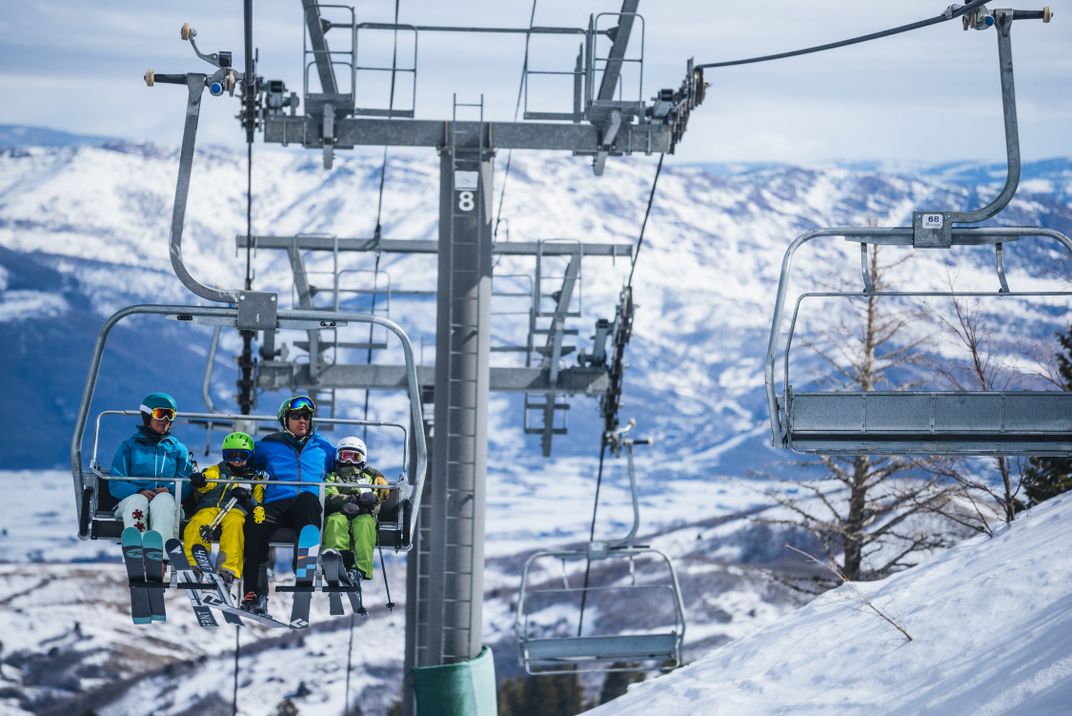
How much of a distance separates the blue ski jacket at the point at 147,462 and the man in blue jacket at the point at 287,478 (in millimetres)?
428

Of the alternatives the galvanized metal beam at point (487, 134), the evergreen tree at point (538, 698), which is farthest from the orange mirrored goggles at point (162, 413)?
the evergreen tree at point (538, 698)

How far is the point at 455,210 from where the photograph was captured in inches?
545

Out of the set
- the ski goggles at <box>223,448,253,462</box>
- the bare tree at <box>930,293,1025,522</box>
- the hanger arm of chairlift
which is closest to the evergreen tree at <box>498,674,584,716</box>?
the bare tree at <box>930,293,1025,522</box>

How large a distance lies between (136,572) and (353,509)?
1252mm

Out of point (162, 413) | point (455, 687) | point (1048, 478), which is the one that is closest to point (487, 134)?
point (455, 687)

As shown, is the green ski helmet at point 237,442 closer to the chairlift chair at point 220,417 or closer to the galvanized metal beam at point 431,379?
the chairlift chair at point 220,417

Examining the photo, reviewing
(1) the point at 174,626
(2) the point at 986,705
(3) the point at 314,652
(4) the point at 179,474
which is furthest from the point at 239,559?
(1) the point at 174,626

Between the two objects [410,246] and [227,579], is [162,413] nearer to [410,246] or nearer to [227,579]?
[227,579]

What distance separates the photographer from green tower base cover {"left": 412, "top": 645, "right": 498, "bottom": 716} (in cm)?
1402

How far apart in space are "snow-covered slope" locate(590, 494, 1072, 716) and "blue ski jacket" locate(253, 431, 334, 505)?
470 cm

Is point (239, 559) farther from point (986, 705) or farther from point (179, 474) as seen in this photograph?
point (986, 705)

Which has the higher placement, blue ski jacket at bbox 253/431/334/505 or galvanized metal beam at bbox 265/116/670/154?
galvanized metal beam at bbox 265/116/670/154

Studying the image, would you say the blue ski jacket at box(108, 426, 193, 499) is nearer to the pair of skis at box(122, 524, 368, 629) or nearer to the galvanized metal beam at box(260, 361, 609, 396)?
the pair of skis at box(122, 524, 368, 629)

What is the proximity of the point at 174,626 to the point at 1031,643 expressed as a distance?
156378mm
